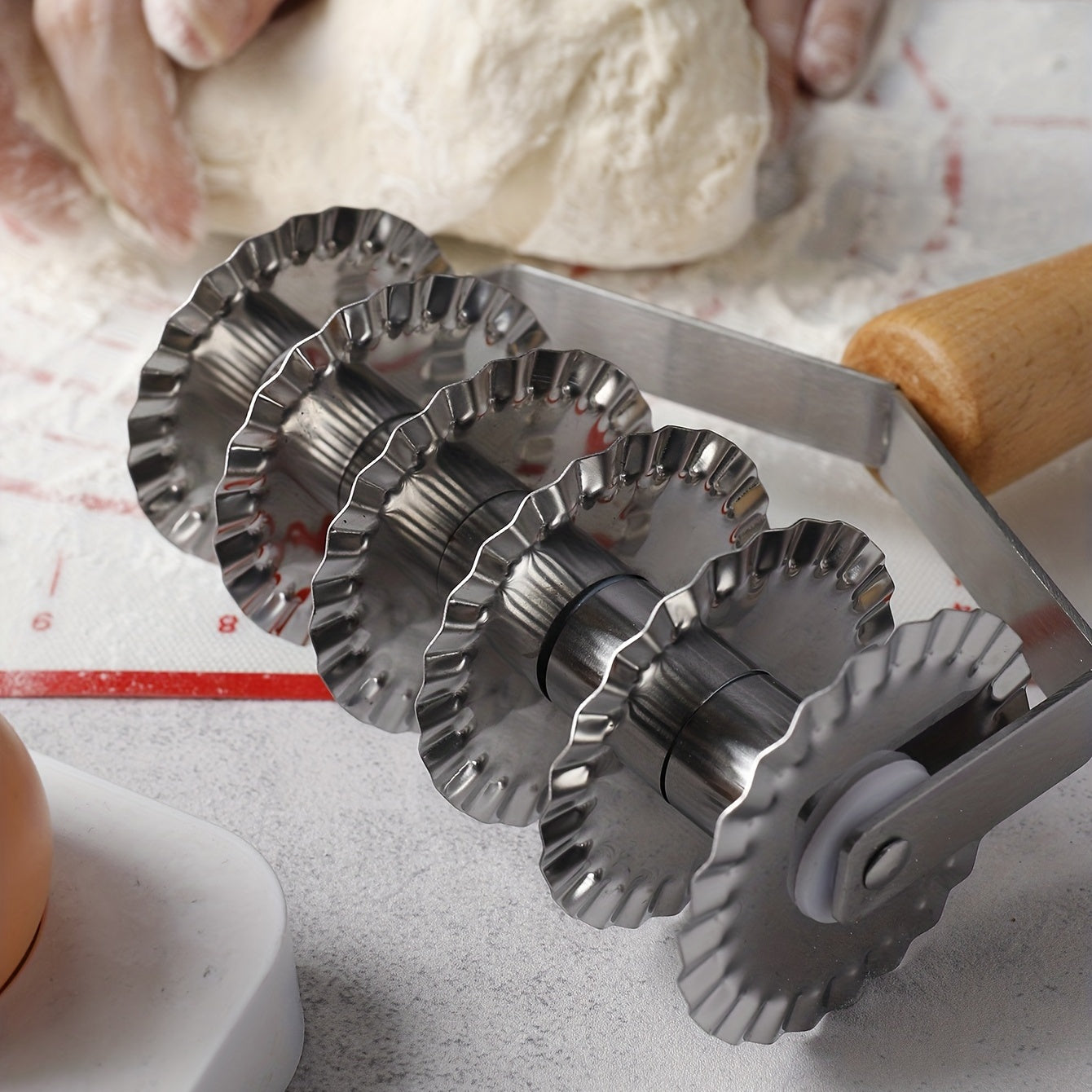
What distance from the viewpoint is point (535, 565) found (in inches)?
18.7

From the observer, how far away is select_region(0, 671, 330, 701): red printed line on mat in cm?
65

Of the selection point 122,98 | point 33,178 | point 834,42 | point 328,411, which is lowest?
point 33,178

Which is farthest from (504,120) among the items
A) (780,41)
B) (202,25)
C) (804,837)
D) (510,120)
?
(804,837)

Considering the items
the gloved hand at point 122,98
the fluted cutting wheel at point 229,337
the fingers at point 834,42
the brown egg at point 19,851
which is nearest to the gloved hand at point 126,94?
the gloved hand at point 122,98

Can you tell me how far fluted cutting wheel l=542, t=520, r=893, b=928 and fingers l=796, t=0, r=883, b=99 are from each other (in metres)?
0.69

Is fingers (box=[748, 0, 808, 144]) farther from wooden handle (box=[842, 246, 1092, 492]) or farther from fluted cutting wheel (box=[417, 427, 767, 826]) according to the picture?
fluted cutting wheel (box=[417, 427, 767, 826])

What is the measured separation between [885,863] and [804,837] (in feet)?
0.09

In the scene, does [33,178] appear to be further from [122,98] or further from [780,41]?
[780,41]

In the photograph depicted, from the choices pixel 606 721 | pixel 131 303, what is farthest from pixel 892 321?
pixel 131 303

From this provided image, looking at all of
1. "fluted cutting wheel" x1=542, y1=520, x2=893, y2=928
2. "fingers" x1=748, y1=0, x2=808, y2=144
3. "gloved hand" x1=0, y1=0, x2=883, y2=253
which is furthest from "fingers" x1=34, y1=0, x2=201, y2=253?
"fluted cutting wheel" x1=542, y1=520, x2=893, y2=928

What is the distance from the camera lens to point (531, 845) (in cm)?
58

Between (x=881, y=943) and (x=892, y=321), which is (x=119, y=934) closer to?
(x=881, y=943)

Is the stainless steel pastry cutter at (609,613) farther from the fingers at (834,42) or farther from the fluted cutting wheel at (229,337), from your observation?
the fingers at (834,42)

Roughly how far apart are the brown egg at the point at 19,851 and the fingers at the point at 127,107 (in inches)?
21.2
